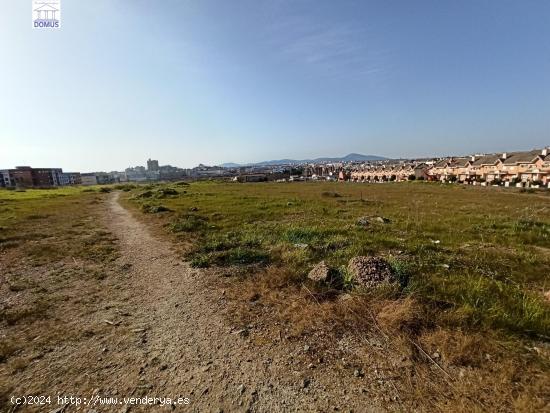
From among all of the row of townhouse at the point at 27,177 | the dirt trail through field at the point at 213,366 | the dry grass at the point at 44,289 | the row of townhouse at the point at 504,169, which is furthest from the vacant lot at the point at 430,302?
the row of townhouse at the point at 27,177

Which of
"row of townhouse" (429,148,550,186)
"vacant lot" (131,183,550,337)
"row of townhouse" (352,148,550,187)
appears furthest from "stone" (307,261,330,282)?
"row of townhouse" (429,148,550,186)

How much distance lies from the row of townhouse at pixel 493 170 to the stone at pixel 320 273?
75.5 m

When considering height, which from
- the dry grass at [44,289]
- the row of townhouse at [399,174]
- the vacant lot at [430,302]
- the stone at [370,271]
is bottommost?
the row of townhouse at [399,174]

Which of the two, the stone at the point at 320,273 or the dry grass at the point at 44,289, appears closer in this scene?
the dry grass at the point at 44,289

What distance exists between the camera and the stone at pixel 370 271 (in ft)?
18.6

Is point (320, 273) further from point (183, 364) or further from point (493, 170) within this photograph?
point (493, 170)

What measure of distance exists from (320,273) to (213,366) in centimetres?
322

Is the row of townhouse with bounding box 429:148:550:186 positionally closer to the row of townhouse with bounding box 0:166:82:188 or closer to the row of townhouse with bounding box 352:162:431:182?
the row of townhouse with bounding box 352:162:431:182

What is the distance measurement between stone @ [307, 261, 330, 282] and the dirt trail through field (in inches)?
84.4

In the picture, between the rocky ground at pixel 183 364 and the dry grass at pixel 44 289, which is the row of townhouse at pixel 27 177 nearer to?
the dry grass at pixel 44 289

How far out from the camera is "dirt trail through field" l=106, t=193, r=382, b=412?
3.25 m

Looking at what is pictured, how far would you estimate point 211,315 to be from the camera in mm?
5355

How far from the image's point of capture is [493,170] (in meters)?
81.2

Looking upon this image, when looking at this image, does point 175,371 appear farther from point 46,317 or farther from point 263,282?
point 46,317
